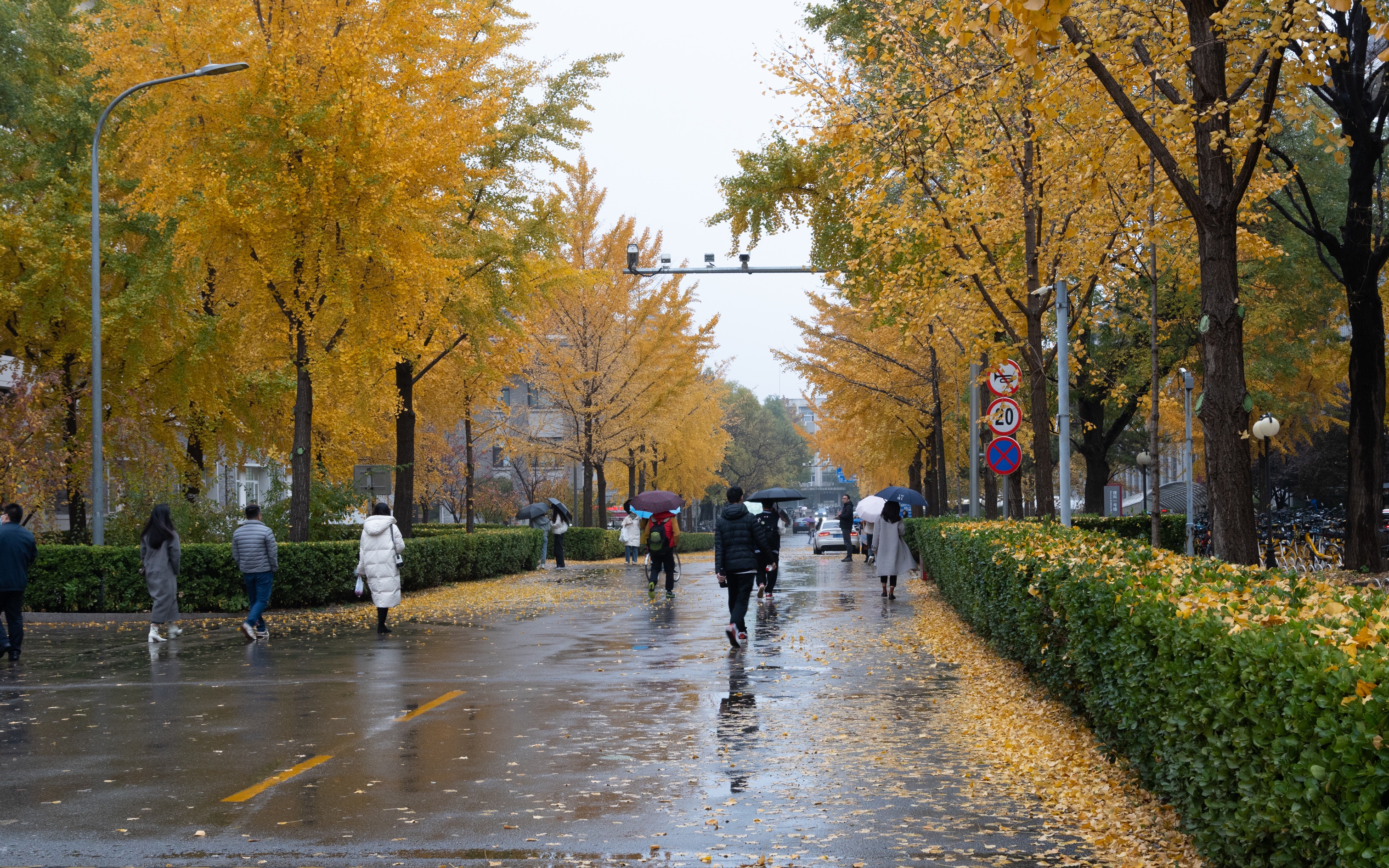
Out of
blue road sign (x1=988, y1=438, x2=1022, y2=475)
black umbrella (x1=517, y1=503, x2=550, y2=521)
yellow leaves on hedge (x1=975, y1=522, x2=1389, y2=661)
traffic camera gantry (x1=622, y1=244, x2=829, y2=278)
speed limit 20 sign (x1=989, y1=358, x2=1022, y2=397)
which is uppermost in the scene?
traffic camera gantry (x1=622, y1=244, x2=829, y2=278)

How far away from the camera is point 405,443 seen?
27.1 m

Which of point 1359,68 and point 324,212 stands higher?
point 1359,68

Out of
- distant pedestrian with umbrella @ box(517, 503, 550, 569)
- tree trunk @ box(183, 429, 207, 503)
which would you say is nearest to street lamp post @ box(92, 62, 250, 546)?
tree trunk @ box(183, 429, 207, 503)

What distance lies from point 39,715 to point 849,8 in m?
19.7

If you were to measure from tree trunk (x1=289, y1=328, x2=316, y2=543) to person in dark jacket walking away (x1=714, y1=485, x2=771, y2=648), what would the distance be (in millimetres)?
9338

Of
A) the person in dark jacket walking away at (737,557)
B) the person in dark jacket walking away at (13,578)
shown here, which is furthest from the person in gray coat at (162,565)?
the person in dark jacket walking away at (737,557)

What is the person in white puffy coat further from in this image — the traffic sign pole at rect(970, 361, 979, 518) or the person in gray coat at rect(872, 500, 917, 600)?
the traffic sign pole at rect(970, 361, 979, 518)

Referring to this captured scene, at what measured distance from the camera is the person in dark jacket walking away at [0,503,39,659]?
46.1 feet

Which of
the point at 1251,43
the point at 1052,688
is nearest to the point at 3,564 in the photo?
the point at 1052,688

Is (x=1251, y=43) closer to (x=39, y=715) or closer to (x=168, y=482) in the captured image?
(x=39, y=715)

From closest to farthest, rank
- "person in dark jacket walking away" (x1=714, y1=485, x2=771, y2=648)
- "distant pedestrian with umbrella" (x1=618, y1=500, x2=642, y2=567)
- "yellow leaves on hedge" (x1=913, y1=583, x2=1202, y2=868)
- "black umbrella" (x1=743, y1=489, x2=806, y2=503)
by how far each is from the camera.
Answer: "yellow leaves on hedge" (x1=913, y1=583, x2=1202, y2=868) < "person in dark jacket walking away" (x1=714, y1=485, x2=771, y2=648) < "black umbrella" (x1=743, y1=489, x2=806, y2=503) < "distant pedestrian with umbrella" (x1=618, y1=500, x2=642, y2=567)

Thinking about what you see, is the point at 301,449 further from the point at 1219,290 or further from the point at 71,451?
the point at 1219,290

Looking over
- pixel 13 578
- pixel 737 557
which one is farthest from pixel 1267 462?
pixel 13 578

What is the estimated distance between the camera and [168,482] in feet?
82.9
